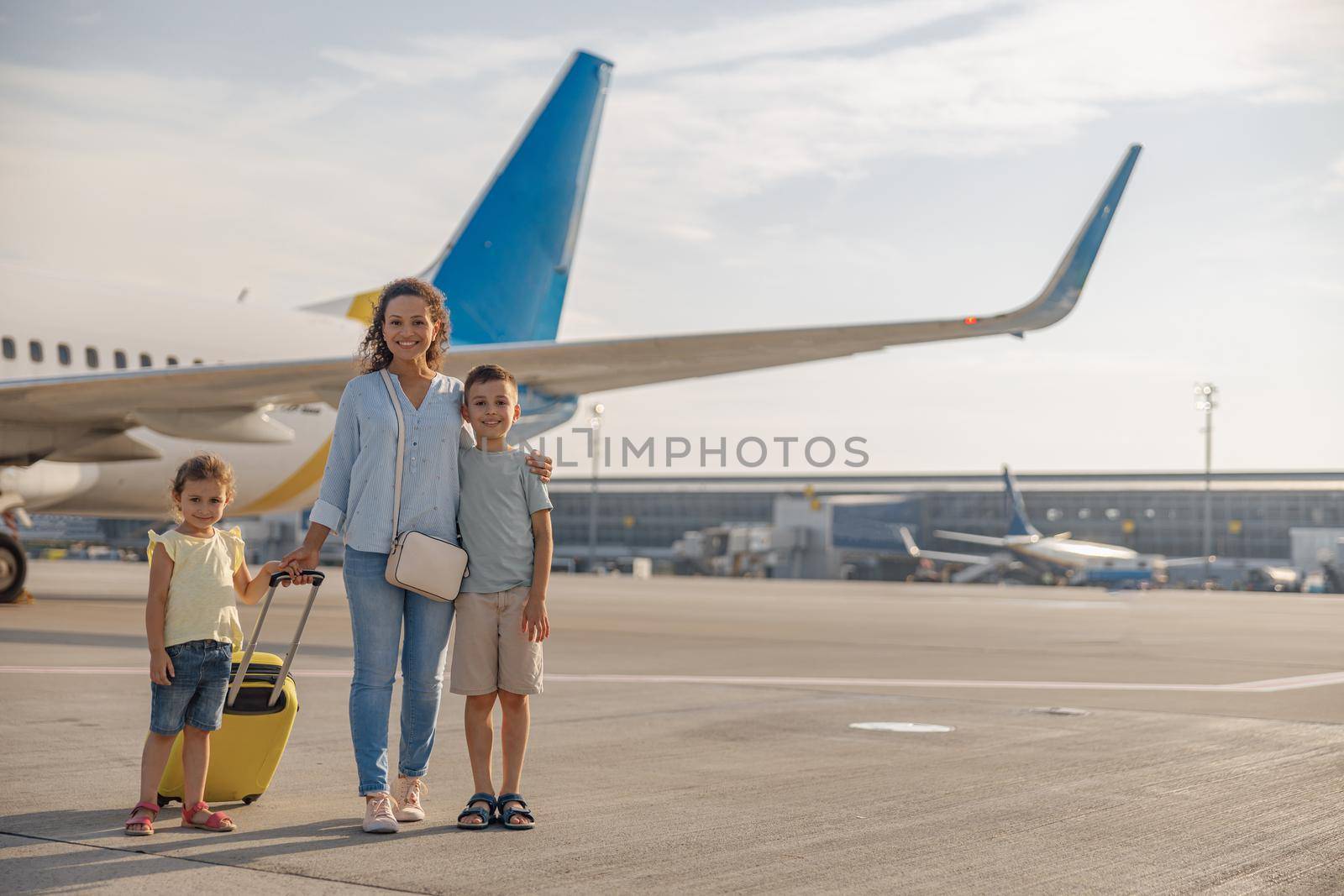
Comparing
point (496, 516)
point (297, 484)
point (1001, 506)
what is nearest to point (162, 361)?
point (297, 484)

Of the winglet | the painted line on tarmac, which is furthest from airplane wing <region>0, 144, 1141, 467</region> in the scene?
the painted line on tarmac

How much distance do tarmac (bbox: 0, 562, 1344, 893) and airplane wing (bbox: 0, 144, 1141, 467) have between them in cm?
245

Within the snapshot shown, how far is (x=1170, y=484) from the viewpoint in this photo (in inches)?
3509

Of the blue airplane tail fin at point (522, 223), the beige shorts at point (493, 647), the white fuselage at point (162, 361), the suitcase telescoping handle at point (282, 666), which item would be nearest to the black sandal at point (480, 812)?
the beige shorts at point (493, 647)

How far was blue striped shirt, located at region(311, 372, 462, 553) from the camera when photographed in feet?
15.0

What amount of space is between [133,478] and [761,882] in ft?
46.6

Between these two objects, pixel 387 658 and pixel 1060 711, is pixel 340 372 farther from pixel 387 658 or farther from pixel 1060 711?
pixel 387 658

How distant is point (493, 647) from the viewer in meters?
4.60

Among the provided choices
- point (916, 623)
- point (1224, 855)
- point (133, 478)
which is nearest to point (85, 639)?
point (133, 478)

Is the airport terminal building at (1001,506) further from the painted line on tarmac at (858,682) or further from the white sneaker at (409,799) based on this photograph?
the white sneaker at (409,799)

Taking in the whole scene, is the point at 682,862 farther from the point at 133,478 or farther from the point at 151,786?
the point at 133,478

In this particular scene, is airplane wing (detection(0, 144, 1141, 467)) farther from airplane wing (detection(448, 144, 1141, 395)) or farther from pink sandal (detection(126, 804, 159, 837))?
pink sandal (detection(126, 804, 159, 837))

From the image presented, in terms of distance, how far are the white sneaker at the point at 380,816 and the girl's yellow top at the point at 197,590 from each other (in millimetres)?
733

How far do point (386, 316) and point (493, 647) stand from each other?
1.21 m
